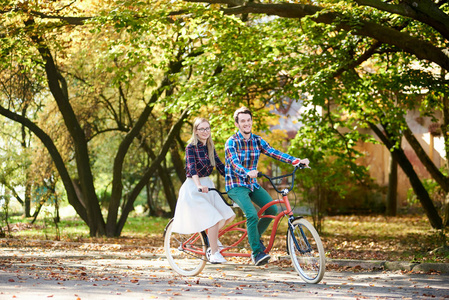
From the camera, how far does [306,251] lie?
23.5ft

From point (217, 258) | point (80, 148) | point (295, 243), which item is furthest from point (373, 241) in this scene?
point (295, 243)

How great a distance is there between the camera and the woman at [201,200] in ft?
25.8

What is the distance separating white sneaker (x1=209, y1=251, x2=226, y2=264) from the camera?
7777 mm

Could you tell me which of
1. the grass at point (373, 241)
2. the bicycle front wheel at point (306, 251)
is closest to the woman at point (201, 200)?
the bicycle front wheel at point (306, 251)

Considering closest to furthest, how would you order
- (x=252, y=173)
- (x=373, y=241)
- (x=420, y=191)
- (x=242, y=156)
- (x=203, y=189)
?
(x=252, y=173) → (x=242, y=156) → (x=203, y=189) → (x=373, y=241) → (x=420, y=191)

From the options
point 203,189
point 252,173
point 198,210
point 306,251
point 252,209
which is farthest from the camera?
point 198,210

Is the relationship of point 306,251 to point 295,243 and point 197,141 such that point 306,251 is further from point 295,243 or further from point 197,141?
point 197,141

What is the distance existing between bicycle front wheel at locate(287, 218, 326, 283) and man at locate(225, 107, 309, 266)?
0.36m

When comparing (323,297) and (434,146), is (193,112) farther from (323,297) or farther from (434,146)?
(434,146)

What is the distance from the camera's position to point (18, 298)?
5934 mm

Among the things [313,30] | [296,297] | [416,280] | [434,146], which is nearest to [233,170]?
[296,297]

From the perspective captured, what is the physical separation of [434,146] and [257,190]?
74.9ft

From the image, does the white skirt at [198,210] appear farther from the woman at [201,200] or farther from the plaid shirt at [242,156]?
the plaid shirt at [242,156]

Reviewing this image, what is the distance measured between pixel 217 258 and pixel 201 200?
0.76m
